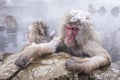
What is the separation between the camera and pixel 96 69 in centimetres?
309

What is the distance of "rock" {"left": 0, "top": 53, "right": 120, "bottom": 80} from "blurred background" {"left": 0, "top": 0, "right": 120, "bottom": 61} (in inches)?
37.6

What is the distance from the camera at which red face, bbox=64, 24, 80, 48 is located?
328 centimetres

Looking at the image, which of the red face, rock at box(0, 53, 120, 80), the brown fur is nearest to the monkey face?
the brown fur

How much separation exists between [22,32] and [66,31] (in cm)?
780

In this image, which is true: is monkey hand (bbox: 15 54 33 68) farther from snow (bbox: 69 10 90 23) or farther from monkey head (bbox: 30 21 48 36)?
monkey head (bbox: 30 21 48 36)

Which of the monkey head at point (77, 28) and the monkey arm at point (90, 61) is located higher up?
the monkey head at point (77, 28)

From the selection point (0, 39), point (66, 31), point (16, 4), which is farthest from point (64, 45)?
point (16, 4)

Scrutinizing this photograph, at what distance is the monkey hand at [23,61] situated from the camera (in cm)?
313

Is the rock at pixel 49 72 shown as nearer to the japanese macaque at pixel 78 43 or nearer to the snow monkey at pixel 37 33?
the japanese macaque at pixel 78 43

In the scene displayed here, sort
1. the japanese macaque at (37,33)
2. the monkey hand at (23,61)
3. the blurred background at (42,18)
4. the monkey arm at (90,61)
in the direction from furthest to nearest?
the blurred background at (42,18) → the japanese macaque at (37,33) → the monkey hand at (23,61) → the monkey arm at (90,61)

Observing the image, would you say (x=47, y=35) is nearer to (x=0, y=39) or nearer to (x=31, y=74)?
(x=31, y=74)

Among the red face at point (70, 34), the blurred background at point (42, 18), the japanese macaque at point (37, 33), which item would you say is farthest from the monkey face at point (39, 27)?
the red face at point (70, 34)

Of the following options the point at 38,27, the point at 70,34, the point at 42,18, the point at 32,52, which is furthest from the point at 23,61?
the point at 42,18

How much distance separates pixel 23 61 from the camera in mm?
3145
